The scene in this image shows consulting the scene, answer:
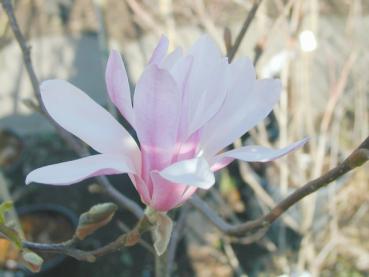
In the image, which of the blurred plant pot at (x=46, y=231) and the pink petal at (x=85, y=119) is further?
the blurred plant pot at (x=46, y=231)

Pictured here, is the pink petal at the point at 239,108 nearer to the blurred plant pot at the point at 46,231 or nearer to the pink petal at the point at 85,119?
the pink petal at the point at 85,119

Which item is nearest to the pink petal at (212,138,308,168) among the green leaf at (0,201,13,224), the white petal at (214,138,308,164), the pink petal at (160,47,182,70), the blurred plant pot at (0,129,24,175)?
the white petal at (214,138,308,164)

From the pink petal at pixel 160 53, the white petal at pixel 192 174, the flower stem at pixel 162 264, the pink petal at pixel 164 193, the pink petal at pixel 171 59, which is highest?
the pink petal at pixel 160 53

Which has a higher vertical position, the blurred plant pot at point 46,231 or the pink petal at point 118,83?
the pink petal at point 118,83

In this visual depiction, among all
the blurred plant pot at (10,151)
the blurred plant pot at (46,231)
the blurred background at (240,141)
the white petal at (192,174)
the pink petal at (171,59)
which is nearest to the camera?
the white petal at (192,174)

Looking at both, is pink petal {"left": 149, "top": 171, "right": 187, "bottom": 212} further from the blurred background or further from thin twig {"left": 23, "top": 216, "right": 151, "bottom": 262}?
the blurred background

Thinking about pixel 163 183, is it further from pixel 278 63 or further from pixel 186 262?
pixel 186 262

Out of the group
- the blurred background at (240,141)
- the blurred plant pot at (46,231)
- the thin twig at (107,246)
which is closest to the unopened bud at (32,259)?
the thin twig at (107,246)
